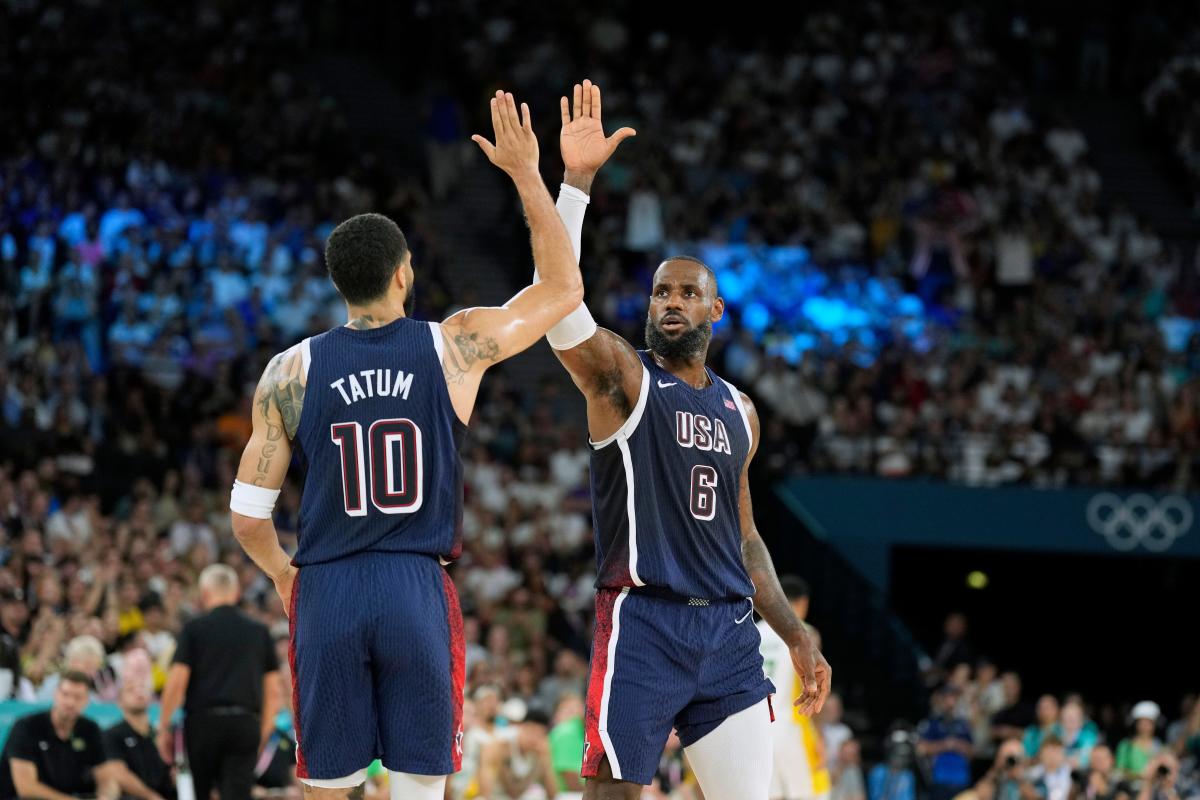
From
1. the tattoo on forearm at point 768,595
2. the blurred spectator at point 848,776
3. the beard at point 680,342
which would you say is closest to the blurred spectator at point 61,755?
the tattoo on forearm at point 768,595

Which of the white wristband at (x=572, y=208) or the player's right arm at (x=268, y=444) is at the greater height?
the white wristband at (x=572, y=208)

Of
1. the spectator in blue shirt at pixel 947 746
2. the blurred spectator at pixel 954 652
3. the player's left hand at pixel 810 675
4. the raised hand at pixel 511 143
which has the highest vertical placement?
the raised hand at pixel 511 143

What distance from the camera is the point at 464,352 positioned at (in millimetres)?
5902

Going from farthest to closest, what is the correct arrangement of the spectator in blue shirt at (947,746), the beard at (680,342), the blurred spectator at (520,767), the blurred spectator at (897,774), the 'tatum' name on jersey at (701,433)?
the spectator in blue shirt at (947,746) < the blurred spectator at (897,774) < the blurred spectator at (520,767) < the beard at (680,342) < the 'tatum' name on jersey at (701,433)

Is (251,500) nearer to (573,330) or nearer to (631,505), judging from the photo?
(573,330)

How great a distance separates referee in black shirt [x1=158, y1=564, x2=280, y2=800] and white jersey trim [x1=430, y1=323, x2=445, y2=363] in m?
5.57

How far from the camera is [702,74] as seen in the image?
27875 mm

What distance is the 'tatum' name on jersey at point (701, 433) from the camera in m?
6.82

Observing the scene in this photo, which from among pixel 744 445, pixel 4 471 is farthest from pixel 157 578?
pixel 744 445

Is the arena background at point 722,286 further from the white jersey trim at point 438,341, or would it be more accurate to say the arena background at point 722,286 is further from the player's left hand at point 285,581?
the white jersey trim at point 438,341

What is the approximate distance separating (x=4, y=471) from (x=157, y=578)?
215cm

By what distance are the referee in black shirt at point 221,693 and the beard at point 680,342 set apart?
490cm

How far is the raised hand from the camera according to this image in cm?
627

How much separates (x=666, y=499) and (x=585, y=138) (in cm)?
139
